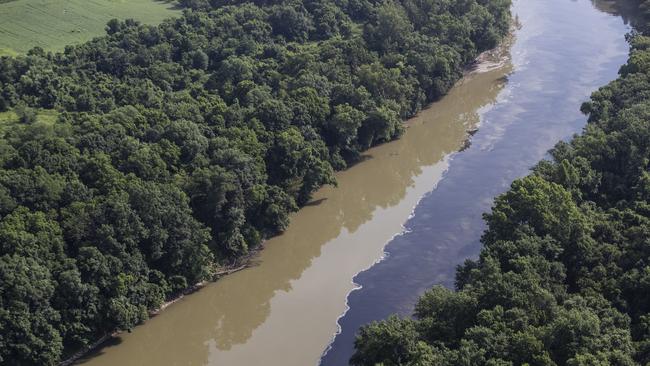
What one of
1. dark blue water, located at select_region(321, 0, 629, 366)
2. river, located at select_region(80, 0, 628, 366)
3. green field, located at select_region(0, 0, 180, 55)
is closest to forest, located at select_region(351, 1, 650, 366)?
dark blue water, located at select_region(321, 0, 629, 366)

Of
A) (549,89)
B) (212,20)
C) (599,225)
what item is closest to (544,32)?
(549,89)

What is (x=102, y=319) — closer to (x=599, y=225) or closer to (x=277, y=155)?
(x=277, y=155)

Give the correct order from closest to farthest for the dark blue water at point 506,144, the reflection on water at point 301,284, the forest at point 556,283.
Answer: the forest at point 556,283, the reflection on water at point 301,284, the dark blue water at point 506,144

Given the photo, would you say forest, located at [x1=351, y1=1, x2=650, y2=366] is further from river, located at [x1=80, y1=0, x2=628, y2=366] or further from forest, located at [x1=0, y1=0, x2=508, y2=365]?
forest, located at [x1=0, y1=0, x2=508, y2=365]

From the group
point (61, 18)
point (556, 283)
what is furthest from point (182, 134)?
point (61, 18)

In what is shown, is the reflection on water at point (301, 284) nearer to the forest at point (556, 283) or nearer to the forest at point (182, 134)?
the forest at point (182, 134)

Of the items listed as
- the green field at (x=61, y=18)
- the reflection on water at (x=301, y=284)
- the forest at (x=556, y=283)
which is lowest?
the reflection on water at (x=301, y=284)

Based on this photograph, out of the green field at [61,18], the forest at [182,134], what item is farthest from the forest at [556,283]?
the green field at [61,18]

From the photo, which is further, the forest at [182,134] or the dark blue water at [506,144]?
the dark blue water at [506,144]
